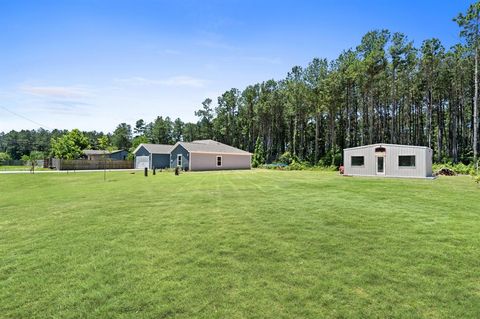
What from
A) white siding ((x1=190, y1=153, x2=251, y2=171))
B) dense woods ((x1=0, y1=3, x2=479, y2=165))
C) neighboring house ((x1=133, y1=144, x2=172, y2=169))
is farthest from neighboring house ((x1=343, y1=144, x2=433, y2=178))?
neighboring house ((x1=133, y1=144, x2=172, y2=169))

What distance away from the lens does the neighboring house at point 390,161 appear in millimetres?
20328

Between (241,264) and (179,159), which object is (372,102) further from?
(241,264)

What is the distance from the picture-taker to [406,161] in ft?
68.7

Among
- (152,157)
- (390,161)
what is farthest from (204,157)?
(390,161)

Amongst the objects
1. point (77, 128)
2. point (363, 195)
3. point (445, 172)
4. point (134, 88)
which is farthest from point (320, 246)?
point (77, 128)

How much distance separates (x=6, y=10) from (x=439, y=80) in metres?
41.3

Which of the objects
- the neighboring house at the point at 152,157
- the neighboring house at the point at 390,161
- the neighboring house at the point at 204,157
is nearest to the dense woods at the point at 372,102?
A: the neighboring house at the point at 204,157

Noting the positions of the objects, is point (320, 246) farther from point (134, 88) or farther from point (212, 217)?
point (134, 88)

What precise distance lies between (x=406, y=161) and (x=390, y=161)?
1061mm

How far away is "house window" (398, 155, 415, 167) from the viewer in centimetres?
2067

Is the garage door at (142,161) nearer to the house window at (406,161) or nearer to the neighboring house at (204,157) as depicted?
the neighboring house at (204,157)

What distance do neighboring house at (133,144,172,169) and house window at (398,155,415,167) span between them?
2604cm

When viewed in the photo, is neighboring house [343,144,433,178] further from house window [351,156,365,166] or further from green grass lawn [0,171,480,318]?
green grass lawn [0,171,480,318]

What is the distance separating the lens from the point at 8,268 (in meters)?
4.03
